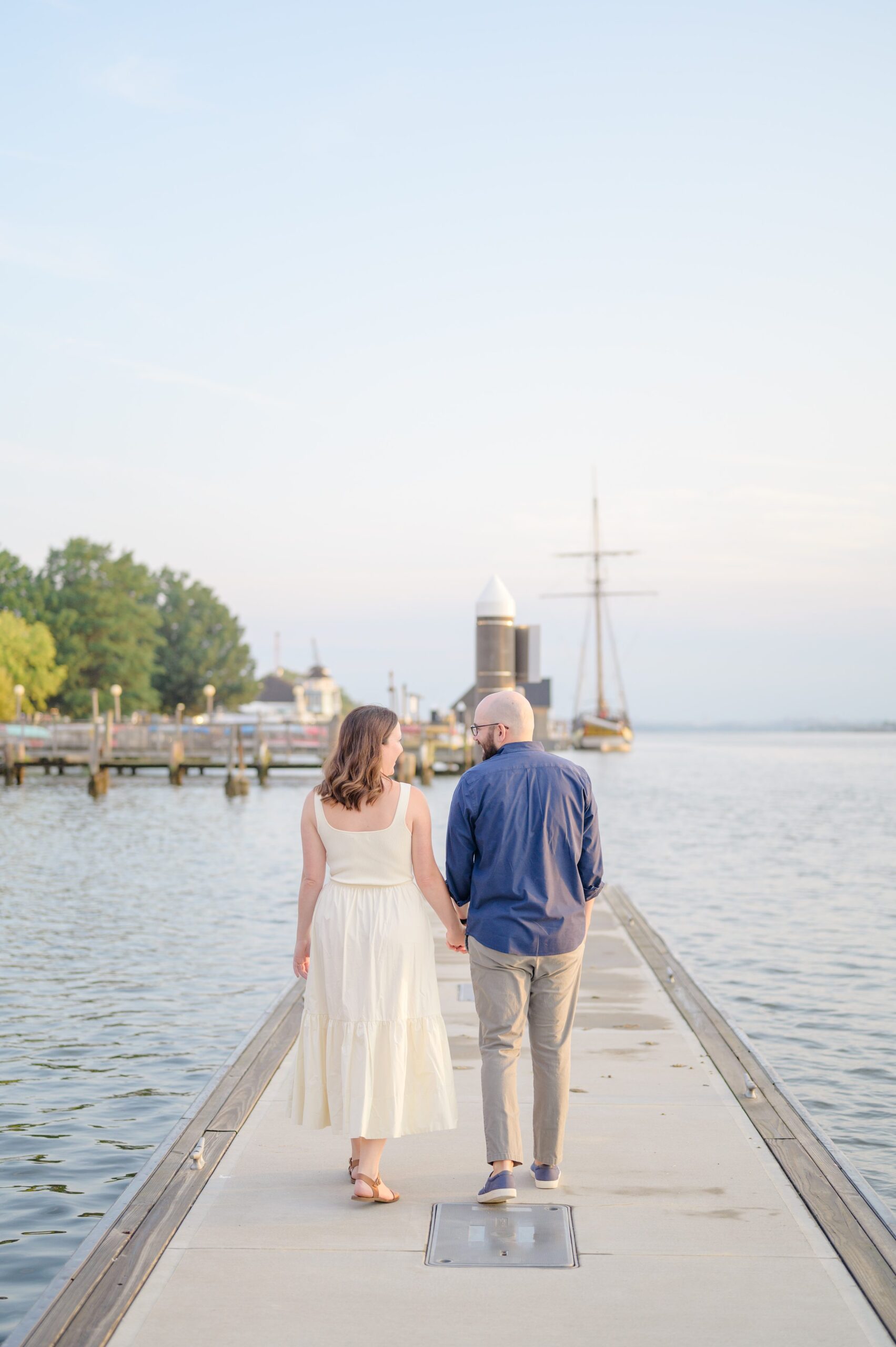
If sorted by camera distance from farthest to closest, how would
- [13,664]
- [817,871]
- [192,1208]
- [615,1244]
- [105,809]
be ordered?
[13,664] < [105,809] < [817,871] < [192,1208] < [615,1244]

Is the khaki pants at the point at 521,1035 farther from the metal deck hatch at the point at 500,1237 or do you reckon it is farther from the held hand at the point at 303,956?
the held hand at the point at 303,956

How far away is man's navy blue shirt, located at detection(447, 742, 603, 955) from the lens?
15.4ft

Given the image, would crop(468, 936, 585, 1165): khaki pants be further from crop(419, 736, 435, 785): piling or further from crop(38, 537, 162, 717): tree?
crop(38, 537, 162, 717): tree

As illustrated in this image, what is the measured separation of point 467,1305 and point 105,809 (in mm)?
38727

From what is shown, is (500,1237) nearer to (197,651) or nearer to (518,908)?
(518,908)

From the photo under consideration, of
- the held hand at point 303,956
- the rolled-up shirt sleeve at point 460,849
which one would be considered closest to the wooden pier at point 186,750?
the held hand at point 303,956

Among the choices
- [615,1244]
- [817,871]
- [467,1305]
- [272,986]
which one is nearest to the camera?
[467,1305]

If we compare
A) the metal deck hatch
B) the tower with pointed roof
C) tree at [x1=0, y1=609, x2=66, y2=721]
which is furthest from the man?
tree at [x1=0, y1=609, x2=66, y2=721]

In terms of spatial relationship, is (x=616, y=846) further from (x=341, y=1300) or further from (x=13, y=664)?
(x=13, y=664)

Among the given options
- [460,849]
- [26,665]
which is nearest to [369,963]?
[460,849]

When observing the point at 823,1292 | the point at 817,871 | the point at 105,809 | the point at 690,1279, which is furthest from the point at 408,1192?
the point at 105,809

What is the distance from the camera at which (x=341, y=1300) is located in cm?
382

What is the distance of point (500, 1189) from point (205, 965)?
9340 mm

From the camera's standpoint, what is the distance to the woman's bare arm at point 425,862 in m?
4.66
